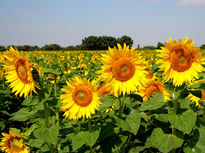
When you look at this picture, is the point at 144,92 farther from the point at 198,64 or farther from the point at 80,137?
the point at 80,137

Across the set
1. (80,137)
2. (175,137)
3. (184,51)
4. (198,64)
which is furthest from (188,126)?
(80,137)

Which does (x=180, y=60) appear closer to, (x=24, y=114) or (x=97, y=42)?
(x=24, y=114)

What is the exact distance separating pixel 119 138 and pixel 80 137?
1.76 feet

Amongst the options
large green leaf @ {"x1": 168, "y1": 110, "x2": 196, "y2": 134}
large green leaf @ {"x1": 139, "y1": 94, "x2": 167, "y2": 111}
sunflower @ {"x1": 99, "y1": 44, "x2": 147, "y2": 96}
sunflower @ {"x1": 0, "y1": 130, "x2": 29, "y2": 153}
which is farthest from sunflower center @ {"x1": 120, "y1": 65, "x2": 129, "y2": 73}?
sunflower @ {"x1": 0, "y1": 130, "x2": 29, "y2": 153}

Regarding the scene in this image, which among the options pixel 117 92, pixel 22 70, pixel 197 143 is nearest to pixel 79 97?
pixel 117 92

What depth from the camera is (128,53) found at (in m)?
2.32

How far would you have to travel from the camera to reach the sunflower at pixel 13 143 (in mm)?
3135

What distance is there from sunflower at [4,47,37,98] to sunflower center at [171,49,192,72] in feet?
5.41

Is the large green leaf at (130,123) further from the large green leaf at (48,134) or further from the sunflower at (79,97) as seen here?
the large green leaf at (48,134)

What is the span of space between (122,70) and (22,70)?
1.21m

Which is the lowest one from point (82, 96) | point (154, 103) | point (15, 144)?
point (15, 144)

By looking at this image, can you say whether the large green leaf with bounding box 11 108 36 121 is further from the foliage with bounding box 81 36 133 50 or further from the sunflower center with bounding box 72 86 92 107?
the foliage with bounding box 81 36 133 50

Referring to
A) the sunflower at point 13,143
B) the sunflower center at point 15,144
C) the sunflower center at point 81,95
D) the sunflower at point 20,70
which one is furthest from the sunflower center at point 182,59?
the sunflower center at point 15,144

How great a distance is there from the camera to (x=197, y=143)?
2.39m
